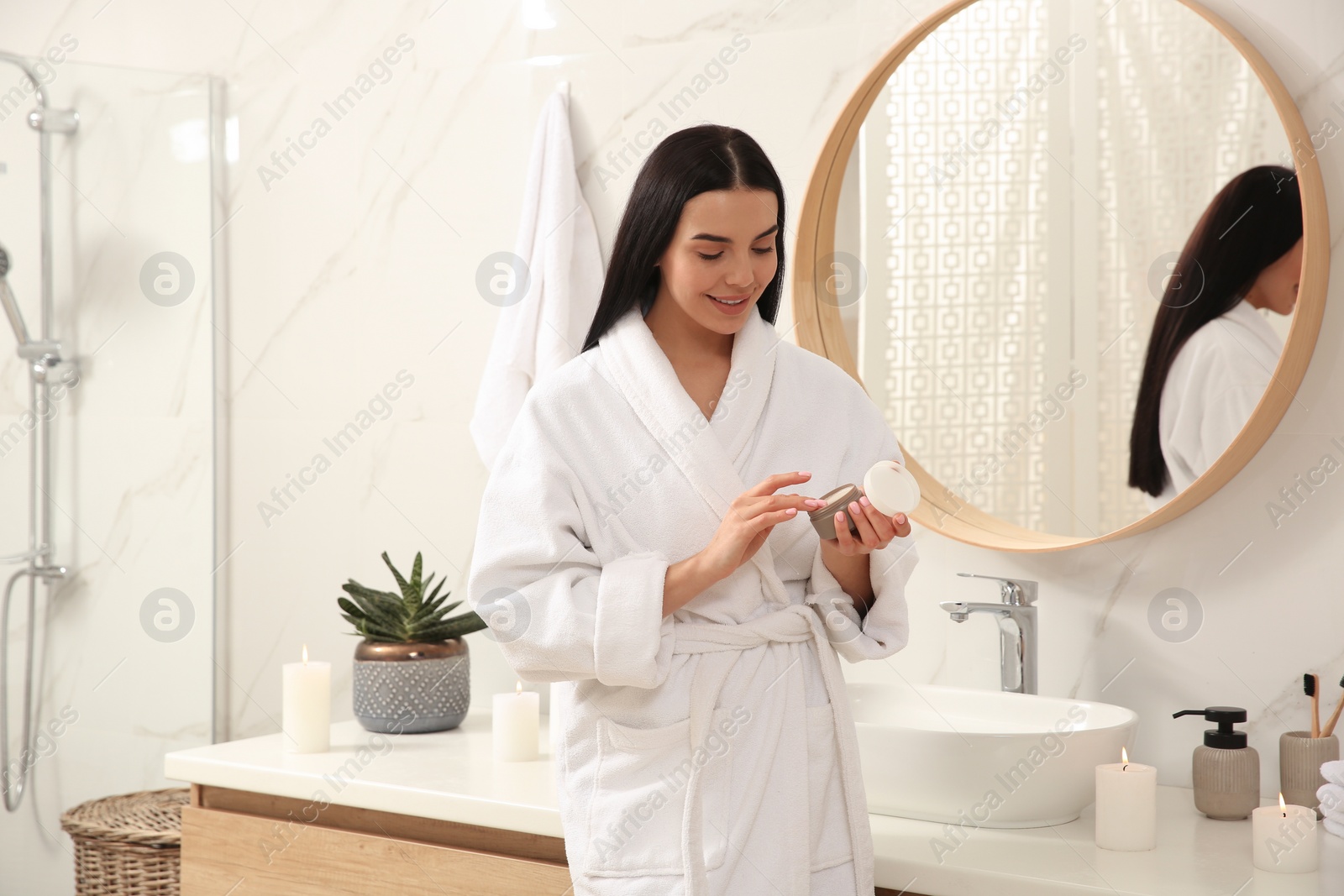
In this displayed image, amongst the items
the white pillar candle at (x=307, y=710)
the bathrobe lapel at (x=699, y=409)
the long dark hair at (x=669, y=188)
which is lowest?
the white pillar candle at (x=307, y=710)

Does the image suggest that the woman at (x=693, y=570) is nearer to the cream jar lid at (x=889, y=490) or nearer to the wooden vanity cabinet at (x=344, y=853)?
the cream jar lid at (x=889, y=490)

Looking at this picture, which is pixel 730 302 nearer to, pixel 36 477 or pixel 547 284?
pixel 547 284

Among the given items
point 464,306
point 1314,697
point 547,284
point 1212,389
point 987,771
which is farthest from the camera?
point 464,306

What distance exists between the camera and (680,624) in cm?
125

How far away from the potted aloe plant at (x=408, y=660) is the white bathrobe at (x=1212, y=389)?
1038 mm

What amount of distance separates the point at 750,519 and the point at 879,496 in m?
0.12

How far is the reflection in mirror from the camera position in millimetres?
1603

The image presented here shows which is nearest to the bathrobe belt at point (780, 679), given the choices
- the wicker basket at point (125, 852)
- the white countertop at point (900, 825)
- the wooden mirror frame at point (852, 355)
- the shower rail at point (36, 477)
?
the white countertop at point (900, 825)

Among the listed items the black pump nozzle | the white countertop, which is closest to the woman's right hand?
the white countertop

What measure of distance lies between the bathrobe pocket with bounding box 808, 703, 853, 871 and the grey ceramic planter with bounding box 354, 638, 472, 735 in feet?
2.72

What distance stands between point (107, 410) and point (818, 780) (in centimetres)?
177

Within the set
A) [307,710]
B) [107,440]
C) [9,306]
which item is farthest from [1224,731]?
[9,306]

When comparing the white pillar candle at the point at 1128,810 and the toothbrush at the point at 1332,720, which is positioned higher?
the toothbrush at the point at 1332,720

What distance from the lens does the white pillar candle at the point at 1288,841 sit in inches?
49.6
